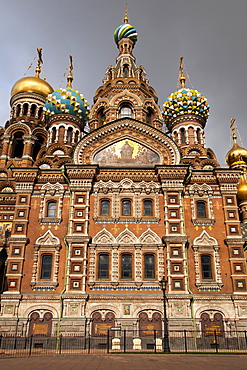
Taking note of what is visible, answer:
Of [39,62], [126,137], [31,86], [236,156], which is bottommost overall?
[126,137]

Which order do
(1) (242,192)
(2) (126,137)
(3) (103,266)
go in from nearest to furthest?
(3) (103,266) → (2) (126,137) → (1) (242,192)

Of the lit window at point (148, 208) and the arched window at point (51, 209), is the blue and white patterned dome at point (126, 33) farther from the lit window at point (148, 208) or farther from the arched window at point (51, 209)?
the arched window at point (51, 209)

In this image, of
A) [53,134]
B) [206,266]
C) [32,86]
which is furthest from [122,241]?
[32,86]

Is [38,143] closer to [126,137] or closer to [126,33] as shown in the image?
[126,137]

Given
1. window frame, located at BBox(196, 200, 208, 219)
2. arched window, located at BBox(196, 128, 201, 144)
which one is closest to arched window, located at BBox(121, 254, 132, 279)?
window frame, located at BBox(196, 200, 208, 219)

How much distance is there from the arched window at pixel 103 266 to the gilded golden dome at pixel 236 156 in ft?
69.5

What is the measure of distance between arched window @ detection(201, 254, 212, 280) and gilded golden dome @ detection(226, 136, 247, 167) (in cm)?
1872

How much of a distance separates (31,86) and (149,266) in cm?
2249

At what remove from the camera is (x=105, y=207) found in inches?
765

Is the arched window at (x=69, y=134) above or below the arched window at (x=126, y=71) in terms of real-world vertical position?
below

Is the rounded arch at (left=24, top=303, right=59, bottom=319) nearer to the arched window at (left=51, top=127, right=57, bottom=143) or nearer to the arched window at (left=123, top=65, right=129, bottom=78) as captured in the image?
the arched window at (left=51, top=127, right=57, bottom=143)

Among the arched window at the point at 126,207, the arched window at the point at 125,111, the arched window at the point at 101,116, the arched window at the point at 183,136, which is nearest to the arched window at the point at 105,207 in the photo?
the arched window at the point at 126,207

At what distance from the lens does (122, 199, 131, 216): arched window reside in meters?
19.3

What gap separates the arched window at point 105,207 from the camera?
63.2 ft
